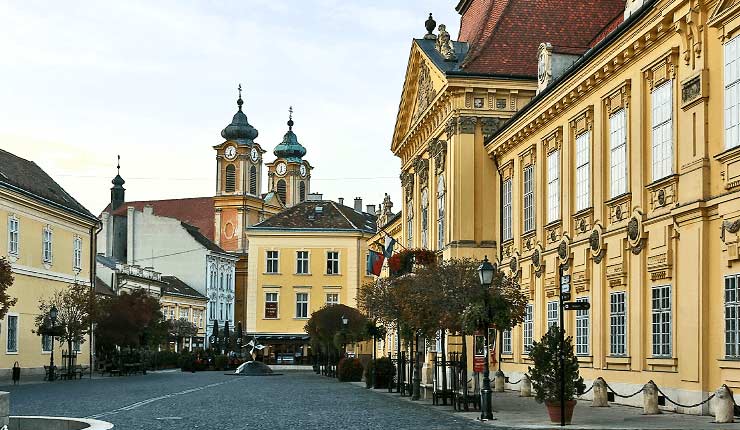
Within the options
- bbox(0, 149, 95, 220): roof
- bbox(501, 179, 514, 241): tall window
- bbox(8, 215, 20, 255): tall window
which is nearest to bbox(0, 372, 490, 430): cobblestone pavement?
bbox(501, 179, 514, 241): tall window

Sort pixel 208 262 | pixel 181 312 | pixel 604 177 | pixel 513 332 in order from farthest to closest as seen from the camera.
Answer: pixel 208 262 < pixel 181 312 < pixel 513 332 < pixel 604 177

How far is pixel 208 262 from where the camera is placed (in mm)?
108312

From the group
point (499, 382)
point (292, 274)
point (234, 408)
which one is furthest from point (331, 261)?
point (234, 408)

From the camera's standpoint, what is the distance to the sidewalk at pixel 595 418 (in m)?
20.3

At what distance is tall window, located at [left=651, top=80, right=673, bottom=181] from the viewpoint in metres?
24.6

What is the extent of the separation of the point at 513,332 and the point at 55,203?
2564 cm

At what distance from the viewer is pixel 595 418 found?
74.9ft

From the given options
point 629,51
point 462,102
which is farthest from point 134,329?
point 629,51

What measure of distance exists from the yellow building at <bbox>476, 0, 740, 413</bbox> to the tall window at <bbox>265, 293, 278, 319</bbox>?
56.4 meters

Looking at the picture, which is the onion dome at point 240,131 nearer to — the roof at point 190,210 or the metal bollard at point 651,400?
the roof at point 190,210

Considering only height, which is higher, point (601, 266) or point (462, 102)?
point (462, 102)

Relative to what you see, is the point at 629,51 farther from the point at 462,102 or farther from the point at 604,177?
the point at 462,102

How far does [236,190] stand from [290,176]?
66.9 feet

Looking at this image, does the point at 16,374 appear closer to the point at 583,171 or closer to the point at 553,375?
the point at 583,171
